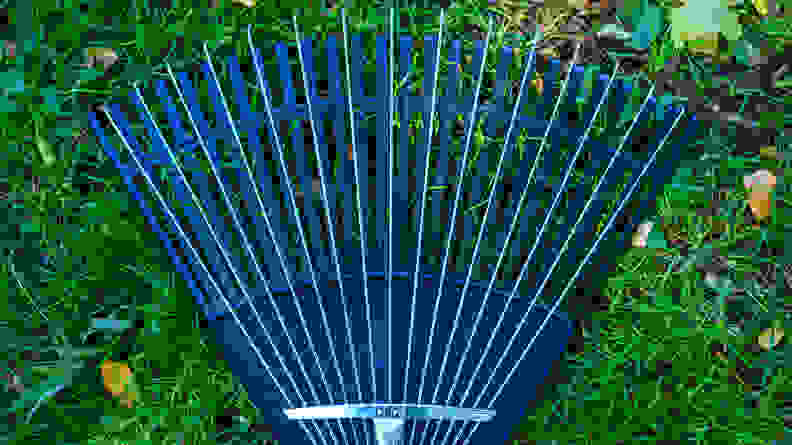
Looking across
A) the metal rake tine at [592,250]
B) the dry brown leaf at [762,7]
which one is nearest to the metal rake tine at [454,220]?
the metal rake tine at [592,250]

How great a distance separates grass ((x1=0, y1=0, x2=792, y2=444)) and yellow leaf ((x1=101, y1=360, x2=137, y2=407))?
0.02 meters

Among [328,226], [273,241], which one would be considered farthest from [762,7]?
[273,241]

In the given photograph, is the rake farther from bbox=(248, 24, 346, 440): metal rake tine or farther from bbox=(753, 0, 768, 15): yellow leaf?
bbox=(753, 0, 768, 15): yellow leaf

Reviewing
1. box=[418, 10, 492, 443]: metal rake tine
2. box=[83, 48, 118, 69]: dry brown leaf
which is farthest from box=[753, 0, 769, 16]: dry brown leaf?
box=[83, 48, 118, 69]: dry brown leaf

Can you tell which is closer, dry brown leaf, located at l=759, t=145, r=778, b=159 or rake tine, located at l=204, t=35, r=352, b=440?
rake tine, located at l=204, t=35, r=352, b=440

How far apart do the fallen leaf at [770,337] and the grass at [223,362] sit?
2 cm

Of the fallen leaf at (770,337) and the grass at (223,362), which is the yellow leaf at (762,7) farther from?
the fallen leaf at (770,337)

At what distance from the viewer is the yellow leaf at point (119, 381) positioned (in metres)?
2.34

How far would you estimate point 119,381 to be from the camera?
92.1 inches

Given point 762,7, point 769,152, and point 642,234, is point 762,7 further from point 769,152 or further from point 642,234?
point 642,234

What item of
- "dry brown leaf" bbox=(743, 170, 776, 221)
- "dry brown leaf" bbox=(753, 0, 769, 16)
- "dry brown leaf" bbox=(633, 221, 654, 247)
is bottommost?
"dry brown leaf" bbox=(633, 221, 654, 247)

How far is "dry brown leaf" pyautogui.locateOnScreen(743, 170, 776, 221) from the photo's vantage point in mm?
2377

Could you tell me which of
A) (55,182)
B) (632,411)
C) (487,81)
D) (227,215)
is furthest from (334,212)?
(632,411)

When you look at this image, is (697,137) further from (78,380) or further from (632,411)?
(78,380)
